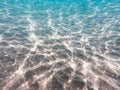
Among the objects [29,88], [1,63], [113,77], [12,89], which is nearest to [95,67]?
[113,77]

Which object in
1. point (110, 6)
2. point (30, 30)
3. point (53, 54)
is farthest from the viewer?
point (110, 6)

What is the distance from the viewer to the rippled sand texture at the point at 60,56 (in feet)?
16.9

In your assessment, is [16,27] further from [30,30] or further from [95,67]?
[95,67]

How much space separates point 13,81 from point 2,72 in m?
0.66

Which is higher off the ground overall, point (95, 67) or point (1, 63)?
point (1, 63)

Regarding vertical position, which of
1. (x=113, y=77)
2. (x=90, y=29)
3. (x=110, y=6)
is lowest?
(x=113, y=77)

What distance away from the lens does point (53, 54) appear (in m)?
6.86

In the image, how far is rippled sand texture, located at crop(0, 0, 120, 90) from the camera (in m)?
5.14

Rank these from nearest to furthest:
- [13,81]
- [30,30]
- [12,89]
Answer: [12,89] → [13,81] → [30,30]

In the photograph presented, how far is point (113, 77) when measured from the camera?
5570 millimetres

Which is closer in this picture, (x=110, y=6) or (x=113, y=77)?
(x=113, y=77)

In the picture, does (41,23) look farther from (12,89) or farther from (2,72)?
(12,89)

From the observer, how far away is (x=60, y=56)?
6.73 metres

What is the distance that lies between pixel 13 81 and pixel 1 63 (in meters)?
1.22
